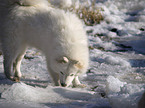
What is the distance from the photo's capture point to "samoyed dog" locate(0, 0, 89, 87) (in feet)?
11.5

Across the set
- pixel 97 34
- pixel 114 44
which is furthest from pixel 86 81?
pixel 97 34

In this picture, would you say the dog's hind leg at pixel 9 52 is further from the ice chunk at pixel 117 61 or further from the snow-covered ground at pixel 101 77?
the ice chunk at pixel 117 61

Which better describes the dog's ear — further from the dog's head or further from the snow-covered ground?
the snow-covered ground

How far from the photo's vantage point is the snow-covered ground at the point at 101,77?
8.00ft

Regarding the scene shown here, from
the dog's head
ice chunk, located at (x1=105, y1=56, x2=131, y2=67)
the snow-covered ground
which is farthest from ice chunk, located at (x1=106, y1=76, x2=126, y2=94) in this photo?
ice chunk, located at (x1=105, y1=56, x2=131, y2=67)

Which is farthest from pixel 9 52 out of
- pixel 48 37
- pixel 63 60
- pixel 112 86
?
pixel 112 86

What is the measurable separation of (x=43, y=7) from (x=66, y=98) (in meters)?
1.82

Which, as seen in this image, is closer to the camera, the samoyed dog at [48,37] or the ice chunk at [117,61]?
the samoyed dog at [48,37]

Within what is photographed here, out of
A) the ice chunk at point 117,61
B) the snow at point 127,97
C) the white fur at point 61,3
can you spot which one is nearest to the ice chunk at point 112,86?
the snow at point 127,97

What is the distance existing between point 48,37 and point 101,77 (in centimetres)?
119

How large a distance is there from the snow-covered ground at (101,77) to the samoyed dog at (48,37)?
0.30 m

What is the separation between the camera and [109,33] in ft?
24.3

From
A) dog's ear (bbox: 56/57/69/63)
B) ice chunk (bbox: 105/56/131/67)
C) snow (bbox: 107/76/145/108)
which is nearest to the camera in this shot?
snow (bbox: 107/76/145/108)

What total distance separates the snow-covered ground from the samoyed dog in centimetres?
30
